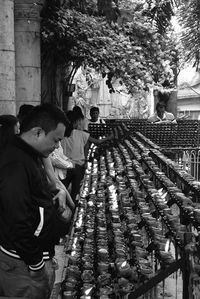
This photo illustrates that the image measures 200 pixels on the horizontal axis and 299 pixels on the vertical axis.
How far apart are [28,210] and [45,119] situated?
541mm

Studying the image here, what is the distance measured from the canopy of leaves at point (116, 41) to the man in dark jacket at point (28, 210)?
756 centimetres

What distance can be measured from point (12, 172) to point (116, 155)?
4.58 m

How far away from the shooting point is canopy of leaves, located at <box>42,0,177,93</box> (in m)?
10.8

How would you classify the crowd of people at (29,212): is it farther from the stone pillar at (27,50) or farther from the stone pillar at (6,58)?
the stone pillar at (27,50)

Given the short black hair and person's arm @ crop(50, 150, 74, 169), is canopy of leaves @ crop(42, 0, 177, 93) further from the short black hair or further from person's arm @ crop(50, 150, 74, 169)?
the short black hair

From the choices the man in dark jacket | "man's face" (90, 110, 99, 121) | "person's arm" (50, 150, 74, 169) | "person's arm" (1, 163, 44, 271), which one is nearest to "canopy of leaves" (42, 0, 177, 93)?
"man's face" (90, 110, 99, 121)

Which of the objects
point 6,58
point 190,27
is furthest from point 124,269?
point 190,27

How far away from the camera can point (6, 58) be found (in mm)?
6387

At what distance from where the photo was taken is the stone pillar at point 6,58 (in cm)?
632

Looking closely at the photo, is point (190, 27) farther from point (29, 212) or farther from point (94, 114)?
point (29, 212)

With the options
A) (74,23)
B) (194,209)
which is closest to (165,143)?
(74,23)

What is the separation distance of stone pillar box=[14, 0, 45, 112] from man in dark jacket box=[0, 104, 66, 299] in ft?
17.5

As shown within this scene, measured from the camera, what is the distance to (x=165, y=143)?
38.7 ft

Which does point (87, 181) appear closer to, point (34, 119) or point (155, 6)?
point (34, 119)
